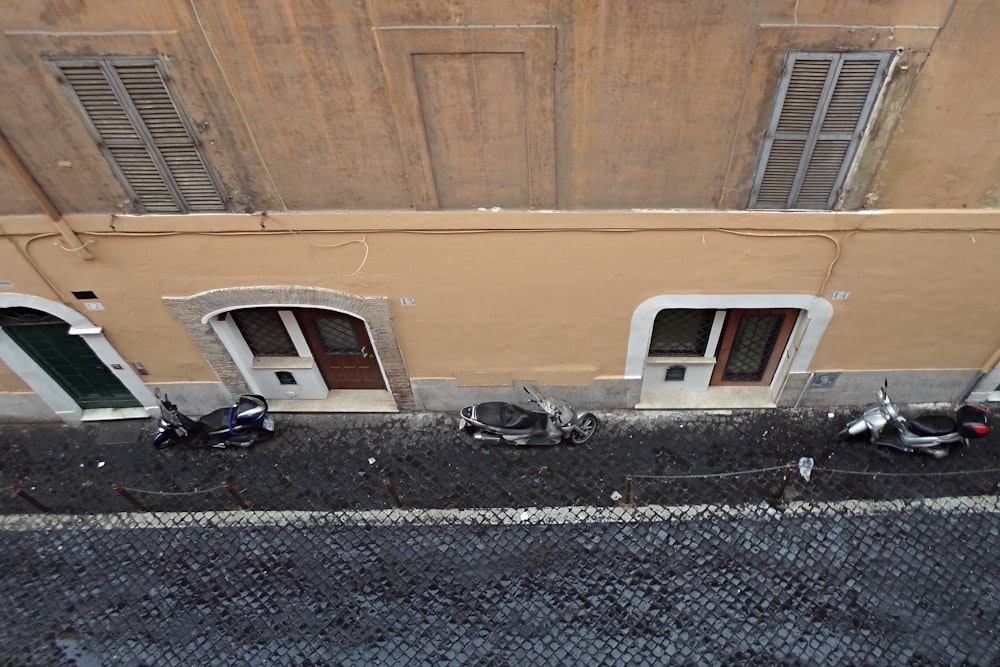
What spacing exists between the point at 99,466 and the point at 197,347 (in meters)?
2.98

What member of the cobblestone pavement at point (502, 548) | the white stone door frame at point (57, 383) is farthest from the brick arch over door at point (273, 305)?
the cobblestone pavement at point (502, 548)

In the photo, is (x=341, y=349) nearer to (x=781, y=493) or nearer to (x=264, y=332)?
(x=264, y=332)

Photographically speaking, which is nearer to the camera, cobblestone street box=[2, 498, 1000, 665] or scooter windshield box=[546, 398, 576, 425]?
cobblestone street box=[2, 498, 1000, 665]

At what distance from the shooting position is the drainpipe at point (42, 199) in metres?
6.88

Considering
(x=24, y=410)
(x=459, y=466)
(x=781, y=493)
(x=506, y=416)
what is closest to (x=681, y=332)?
(x=781, y=493)

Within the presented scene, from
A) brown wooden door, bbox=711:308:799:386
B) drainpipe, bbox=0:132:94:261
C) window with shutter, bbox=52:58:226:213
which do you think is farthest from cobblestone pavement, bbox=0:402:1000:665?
window with shutter, bbox=52:58:226:213

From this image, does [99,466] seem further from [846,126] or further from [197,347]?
[846,126]

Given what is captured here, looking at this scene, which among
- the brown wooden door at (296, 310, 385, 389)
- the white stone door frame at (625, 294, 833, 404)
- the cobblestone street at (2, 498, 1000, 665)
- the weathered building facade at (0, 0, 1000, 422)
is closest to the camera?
the weathered building facade at (0, 0, 1000, 422)

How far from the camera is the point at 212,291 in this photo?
8.48m

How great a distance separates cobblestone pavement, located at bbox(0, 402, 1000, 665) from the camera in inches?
303

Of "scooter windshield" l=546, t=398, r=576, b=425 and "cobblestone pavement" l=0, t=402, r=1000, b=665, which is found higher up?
"scooter windshield" l=546, t=398, r=576, b=425

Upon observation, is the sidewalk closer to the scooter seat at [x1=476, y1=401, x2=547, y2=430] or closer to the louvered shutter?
the scooter seat at [x1=476, y1=401, x2=547, y2=430]

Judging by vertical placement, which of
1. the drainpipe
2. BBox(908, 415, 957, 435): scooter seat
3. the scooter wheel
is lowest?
the scooter wheel

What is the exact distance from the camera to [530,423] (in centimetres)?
970
